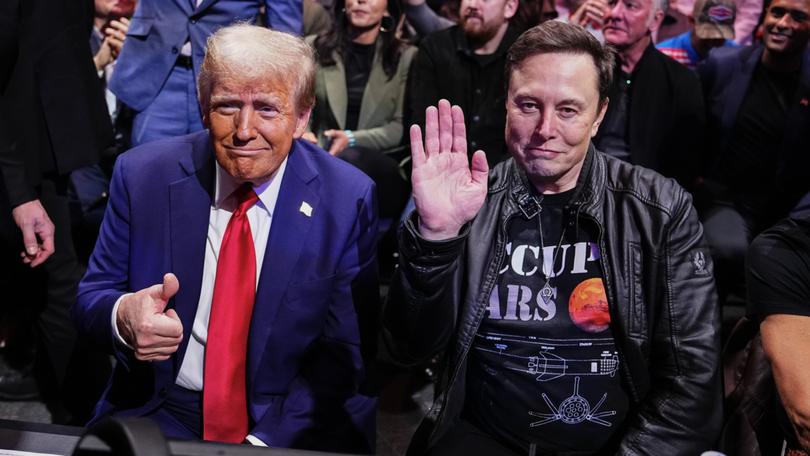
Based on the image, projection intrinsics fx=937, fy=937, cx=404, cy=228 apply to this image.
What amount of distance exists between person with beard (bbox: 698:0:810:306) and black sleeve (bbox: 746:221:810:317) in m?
1.62

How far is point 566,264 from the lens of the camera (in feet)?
7.50

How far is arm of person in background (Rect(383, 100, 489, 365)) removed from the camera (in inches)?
78.1

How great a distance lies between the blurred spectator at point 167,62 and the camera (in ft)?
12.1

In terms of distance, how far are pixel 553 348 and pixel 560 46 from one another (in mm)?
731

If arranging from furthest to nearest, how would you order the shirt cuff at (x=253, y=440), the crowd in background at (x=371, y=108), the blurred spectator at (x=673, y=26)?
the blurred spectator at (x=673, y=26) → the crowd in background at (x=371, y=108) → the shirt cuff at (x=253, y=440)

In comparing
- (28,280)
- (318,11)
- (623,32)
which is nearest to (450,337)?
(28,280)

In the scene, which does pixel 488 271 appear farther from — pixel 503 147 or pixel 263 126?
pixel 503 147

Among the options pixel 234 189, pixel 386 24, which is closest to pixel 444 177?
pixel 234 189

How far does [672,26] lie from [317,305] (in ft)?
13.3

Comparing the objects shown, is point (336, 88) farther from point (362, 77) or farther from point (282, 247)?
point (282, 247)

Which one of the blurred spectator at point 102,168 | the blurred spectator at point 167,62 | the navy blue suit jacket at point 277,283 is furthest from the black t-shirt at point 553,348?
the blurred spectator at point 102,168

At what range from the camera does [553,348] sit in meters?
2.26

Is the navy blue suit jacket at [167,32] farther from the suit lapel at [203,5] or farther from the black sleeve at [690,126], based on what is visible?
the black sleeve at [690,126]

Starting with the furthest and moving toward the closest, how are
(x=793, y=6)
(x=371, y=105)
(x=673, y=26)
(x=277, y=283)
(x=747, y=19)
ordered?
(x=673, y=26) → (x=747, y=19) → (x=371, y=105) → (x=793, y=6) → (x=277, y=283)
